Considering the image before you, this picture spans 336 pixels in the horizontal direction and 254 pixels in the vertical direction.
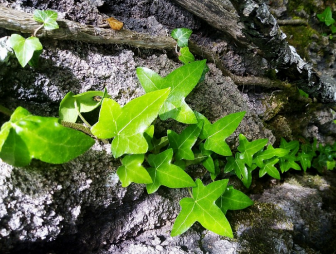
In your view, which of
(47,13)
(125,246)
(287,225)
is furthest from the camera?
(287,225)

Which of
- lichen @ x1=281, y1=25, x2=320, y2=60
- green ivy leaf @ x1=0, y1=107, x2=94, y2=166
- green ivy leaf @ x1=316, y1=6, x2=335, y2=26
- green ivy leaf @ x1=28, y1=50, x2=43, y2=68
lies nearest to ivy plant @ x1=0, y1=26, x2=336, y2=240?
green ivy leaf @ x1=0, y1=107, x2=94, y2=166

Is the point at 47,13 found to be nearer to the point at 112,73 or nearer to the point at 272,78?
the point at 112,73

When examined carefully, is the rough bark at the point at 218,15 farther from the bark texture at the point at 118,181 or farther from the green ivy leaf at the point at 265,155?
the green ivy leaf at the point at 265,155

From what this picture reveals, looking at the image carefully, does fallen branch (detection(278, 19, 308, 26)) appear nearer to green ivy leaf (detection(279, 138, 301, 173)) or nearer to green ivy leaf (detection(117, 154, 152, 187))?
green ivy leaf (detection(279, 138, 301, 173))

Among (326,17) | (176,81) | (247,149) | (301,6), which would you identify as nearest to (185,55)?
(176,81)

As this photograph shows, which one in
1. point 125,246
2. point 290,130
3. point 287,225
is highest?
point 290,130

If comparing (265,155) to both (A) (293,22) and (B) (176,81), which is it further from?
A: (A) (293,22)

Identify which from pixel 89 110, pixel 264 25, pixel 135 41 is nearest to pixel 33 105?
pixel 89 110
